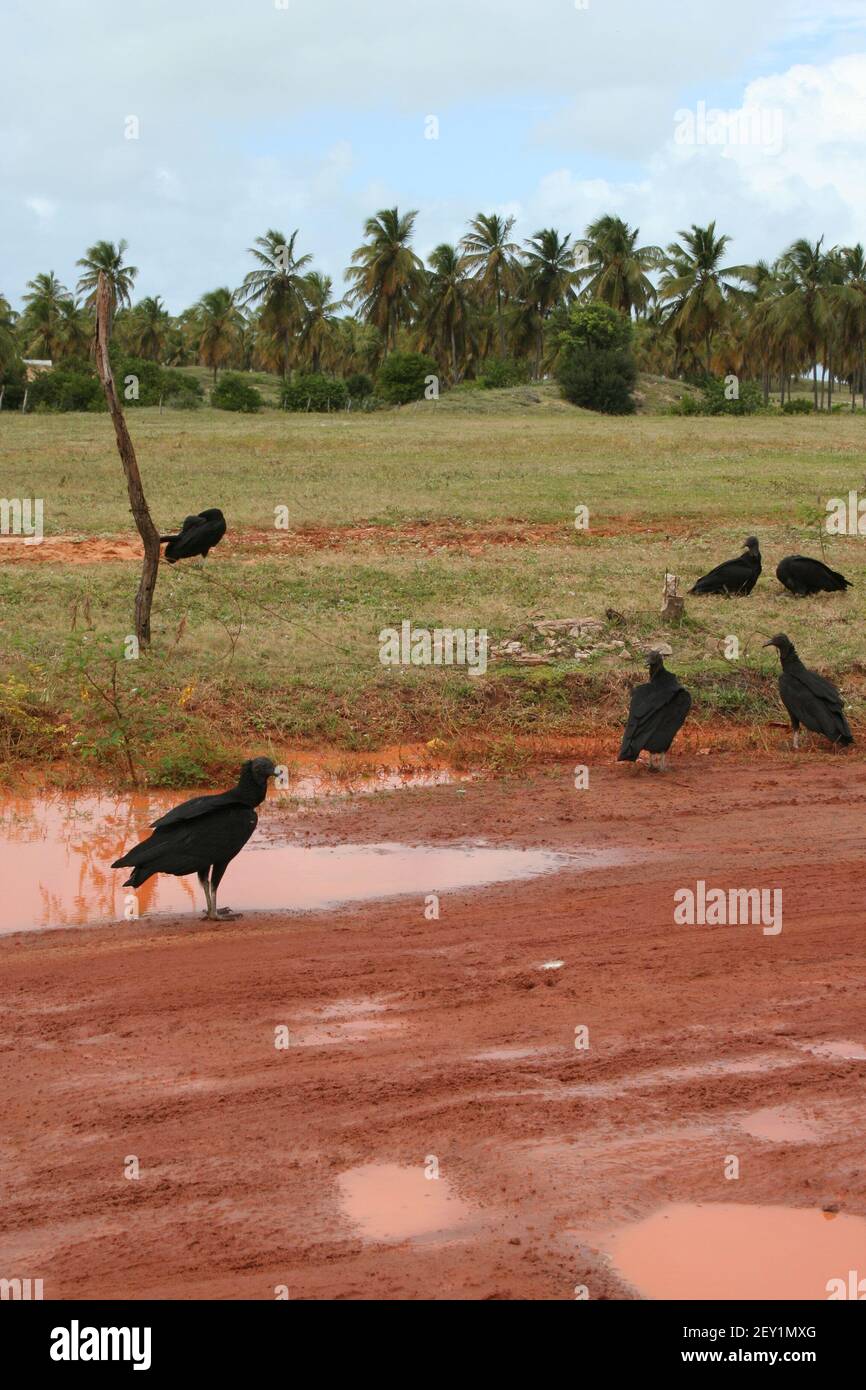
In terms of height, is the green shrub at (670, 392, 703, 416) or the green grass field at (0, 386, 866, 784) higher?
the green shrub at (670, 392, 703, 416)

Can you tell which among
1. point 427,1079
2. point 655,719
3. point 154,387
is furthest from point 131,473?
point 154,387

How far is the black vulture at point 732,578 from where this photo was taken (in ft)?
52.7

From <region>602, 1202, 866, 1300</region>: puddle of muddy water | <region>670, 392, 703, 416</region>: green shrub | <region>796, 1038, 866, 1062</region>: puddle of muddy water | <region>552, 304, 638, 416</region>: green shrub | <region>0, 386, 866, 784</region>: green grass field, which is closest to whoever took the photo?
<region>602, 1202, 866, 1300</region>: puddle of muddy water

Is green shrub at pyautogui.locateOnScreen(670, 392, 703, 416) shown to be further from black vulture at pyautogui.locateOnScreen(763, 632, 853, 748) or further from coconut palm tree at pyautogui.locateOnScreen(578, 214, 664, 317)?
black vulture at pyautogui.locateOnScreen(763, 632, 853, 748)

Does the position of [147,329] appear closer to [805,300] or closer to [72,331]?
[72,331]

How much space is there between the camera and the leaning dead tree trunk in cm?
1267

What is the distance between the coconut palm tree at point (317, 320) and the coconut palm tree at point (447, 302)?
14.7 ft

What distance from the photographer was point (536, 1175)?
5.22 m

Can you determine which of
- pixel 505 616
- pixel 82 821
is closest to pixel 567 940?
pixel 82 821

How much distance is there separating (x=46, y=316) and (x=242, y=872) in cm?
7053

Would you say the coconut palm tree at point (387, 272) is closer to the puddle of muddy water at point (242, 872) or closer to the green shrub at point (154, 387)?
the green shrub at point (154, 387)

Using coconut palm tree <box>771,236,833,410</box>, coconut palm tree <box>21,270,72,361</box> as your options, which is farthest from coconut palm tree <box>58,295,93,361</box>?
coconut palm tree <box>771,236,833,410</box>

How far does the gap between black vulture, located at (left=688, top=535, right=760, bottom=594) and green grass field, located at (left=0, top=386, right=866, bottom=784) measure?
10.9 inches

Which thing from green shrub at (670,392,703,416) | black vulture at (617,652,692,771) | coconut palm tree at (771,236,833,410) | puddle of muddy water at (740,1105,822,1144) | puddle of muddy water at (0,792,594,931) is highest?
coconut palm tree at (771,236,833,410)
